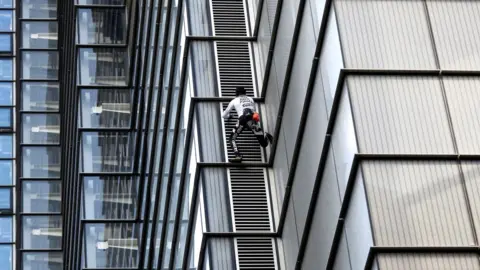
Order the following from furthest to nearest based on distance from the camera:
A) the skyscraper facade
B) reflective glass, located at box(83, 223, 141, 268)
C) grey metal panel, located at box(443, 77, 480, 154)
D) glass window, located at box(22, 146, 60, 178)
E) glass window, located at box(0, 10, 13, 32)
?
glass window, located at box(0, 10, 13, 32) → glass window, located at box(22, 146, 60, 178) → reflective glass, located at box(83, 223, 141, 268) → grey metal panel, located at box(443, 77, 480, 154) → the skyscraper facade

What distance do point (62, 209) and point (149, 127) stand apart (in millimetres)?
20470

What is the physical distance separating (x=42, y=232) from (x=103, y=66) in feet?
50.4

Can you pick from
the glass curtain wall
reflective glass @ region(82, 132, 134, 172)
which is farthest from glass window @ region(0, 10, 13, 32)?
reflective glass @ region(82, 132, 134, 172)

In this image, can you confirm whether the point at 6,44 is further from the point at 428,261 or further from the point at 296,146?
the point at 428,261

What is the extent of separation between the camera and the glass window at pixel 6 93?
2825 inches

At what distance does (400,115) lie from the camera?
23.4 metres

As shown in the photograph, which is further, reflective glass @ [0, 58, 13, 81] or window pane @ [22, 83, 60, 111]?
Answer: reflective glass @ [0, 58, 13, 81]

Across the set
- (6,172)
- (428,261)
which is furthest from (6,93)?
(428,261)

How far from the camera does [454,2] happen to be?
24.8 metres

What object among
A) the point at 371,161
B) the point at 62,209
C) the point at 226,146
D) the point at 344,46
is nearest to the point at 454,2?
the point at 344,46

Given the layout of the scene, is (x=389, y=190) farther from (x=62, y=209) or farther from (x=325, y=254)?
(x=62, y=209)

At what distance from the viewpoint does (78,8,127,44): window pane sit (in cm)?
5078

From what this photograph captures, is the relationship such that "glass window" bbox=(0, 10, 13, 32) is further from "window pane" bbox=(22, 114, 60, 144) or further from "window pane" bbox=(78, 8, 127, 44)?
"window pane" bbox=(78, 8, 127, 44)

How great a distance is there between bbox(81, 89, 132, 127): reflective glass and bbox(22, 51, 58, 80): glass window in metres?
20.2
